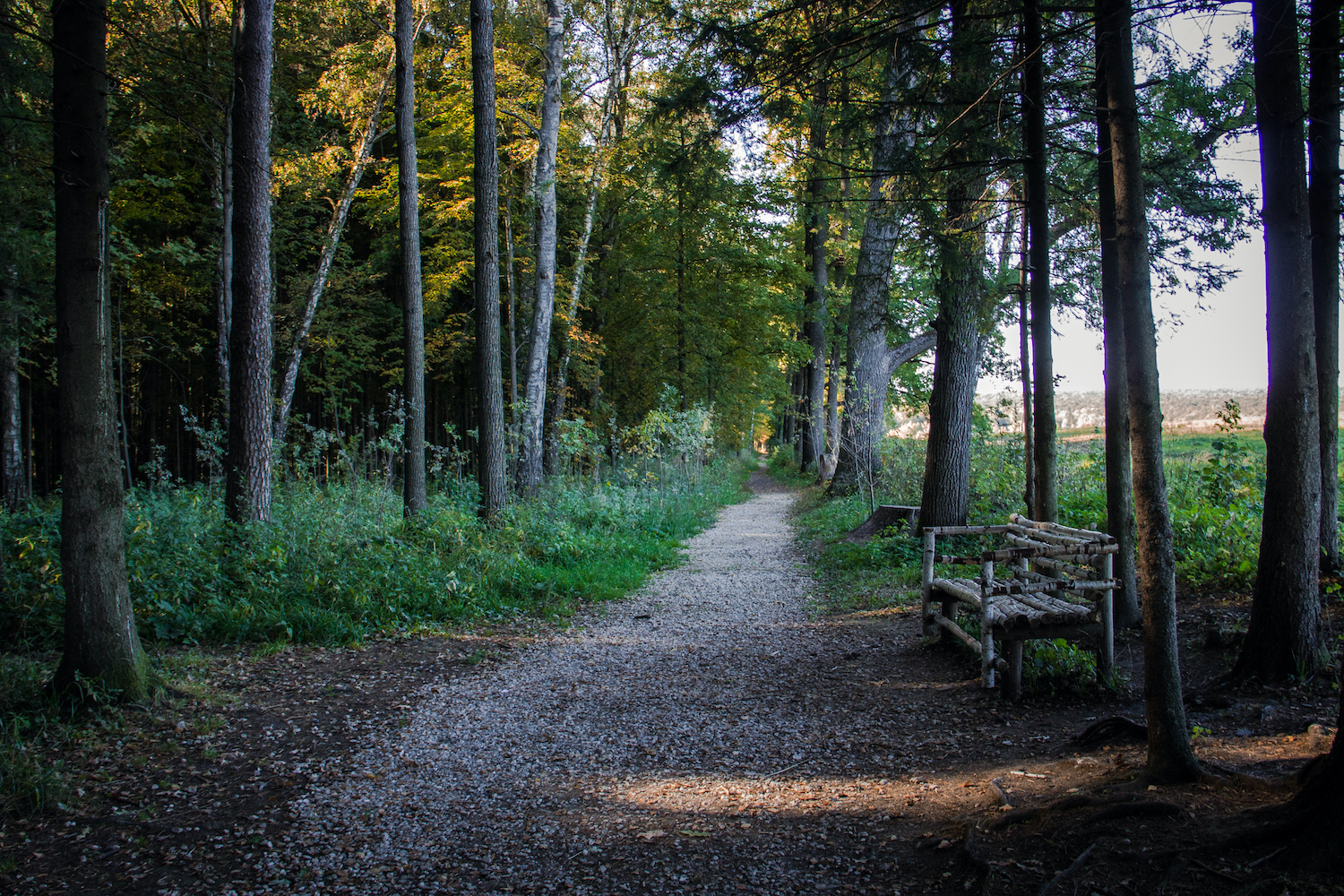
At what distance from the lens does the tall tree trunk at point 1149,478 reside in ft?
9.14

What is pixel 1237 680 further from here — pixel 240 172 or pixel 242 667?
pixel 240 172

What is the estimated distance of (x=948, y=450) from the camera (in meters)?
8.95

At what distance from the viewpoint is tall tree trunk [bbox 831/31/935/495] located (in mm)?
7734

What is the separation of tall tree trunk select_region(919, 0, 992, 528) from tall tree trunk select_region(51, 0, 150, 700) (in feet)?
18.2

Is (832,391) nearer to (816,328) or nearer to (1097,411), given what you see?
(816,328)

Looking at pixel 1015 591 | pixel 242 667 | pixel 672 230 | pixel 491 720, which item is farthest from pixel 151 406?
pixel 1015 591

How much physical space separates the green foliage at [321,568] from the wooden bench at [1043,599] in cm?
413

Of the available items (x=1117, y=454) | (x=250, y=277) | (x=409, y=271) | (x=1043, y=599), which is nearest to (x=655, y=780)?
(x=1043, y=599)

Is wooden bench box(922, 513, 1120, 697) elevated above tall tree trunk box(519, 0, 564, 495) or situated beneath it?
situated beneath

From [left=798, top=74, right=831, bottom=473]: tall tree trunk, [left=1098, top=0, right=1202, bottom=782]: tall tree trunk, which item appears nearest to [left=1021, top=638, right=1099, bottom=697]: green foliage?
[left=1098, top=0, right=1202, bottom=782]: tall tree trunk

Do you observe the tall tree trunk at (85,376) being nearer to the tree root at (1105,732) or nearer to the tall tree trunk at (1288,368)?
the tree root at (1105,732)

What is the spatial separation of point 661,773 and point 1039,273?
4.84 m

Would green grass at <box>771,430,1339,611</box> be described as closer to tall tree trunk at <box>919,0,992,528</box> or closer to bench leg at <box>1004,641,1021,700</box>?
tall tree trunk at <box>919,0,992,528</box>

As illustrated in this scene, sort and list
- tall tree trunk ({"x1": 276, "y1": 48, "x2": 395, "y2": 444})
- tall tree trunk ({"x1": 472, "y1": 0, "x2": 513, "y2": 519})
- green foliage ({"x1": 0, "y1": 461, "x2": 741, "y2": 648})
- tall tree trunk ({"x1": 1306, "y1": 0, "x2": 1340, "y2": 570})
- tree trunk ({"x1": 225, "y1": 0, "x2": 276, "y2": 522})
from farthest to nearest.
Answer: tall tree trunk ({"x1": 276, "y1": 48, "x2": 395, "y2": 444}) → tall tree trunk ({"x1": 472, "y1": 0, "x2": 513, "y2": 519}) → tree trunk ({"x1": 225, "y1": 0, "x2": 276, "y2": 522}) → green foliage ({"x1": 0, "y1": 461, "x2": 741, "y2": 648}) → tall tree trunk ({"x1": 1306, "y1": 0, "x2": 1340, "y2": 570})
